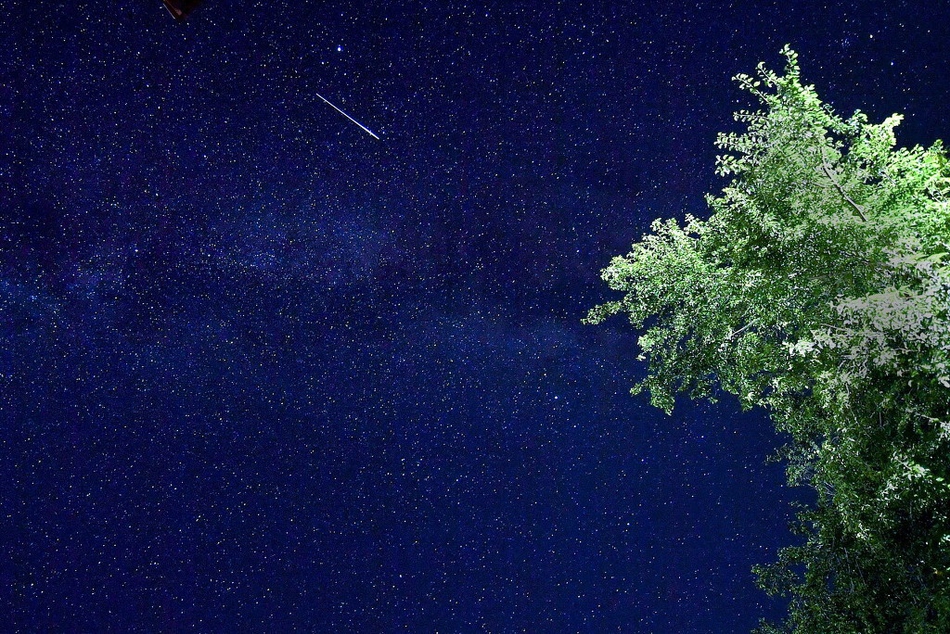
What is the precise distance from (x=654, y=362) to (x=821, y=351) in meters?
2.89

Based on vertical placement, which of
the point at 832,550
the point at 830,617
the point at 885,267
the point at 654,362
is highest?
the point at 654,362

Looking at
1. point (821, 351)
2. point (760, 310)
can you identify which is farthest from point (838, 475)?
point (760, 310)

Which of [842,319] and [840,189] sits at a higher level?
[840,189]

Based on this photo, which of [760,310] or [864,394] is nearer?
[864,394]

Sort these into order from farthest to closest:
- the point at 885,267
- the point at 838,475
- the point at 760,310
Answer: the point at 760,310, the point at 838,475, the point at 885,267

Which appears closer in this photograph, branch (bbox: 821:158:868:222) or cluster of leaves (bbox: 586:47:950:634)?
cluster of leaves (bbox: 586:47:950:634)

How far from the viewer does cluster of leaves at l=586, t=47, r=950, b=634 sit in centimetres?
553

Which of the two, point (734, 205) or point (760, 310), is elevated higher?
point (734, 205)

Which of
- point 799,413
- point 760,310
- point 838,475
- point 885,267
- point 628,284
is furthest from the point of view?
point 628,284

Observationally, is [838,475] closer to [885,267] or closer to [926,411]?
[926,411]

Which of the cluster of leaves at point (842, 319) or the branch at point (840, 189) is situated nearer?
the cluster of leaves at point (842, 319)

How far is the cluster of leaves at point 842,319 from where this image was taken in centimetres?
553

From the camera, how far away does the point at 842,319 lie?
618 cm

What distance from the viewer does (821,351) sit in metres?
6.25
